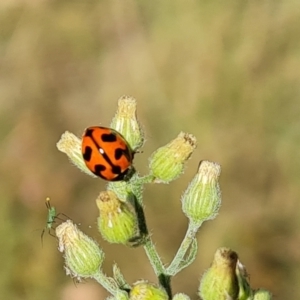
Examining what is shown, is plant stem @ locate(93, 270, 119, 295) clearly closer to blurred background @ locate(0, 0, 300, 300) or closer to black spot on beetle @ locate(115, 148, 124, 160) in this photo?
black spot on beetle @ locate(115, 148, 124, 160)

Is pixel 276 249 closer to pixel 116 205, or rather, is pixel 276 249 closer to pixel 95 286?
pixel 95 286

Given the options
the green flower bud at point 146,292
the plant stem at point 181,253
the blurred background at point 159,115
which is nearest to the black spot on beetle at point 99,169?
the plant stem at point 181,253

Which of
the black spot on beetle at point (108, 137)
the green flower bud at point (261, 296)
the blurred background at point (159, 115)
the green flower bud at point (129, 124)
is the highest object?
the blurred background at point (159, 115)

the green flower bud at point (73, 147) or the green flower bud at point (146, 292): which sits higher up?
the green flower bud at point (73, 147)

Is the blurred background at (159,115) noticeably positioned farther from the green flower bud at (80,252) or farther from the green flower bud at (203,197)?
the green flower bud at (203,197)

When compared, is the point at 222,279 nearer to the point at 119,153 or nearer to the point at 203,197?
the point at 203,197

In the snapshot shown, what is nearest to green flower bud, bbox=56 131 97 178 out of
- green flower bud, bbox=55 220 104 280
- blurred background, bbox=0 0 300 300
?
green flower bud, bbox=55 220 104 280
